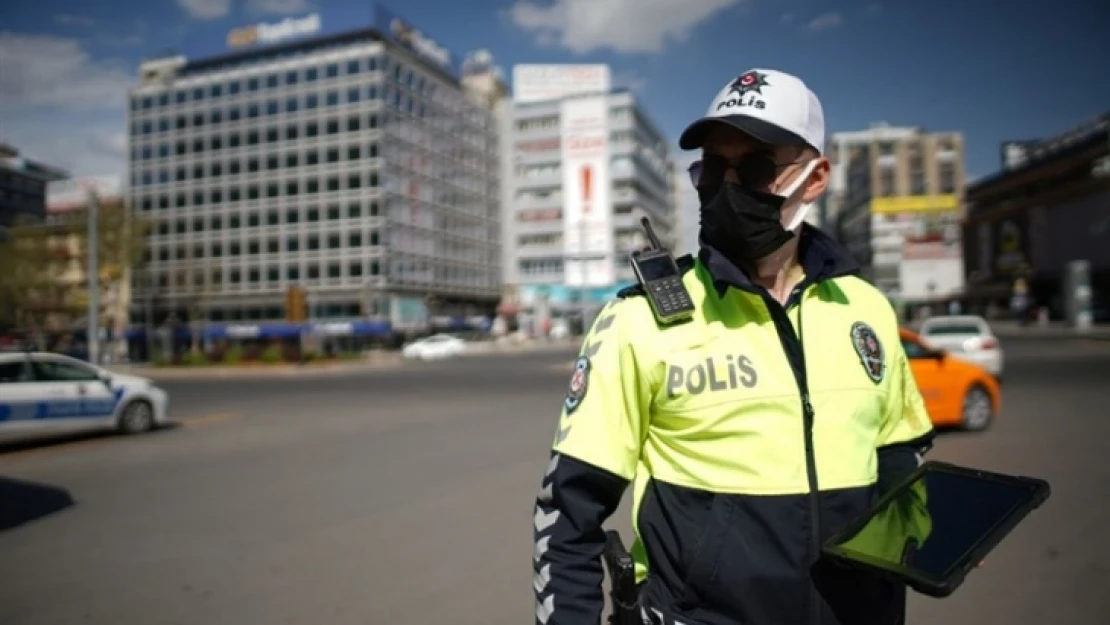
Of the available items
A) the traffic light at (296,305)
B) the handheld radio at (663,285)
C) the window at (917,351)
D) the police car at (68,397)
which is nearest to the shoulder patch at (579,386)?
the handheld radio at (663,285)

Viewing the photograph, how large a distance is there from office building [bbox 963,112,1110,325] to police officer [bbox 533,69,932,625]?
56132mm

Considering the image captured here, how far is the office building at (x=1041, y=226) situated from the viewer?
190 feet

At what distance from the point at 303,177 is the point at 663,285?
71158 mm

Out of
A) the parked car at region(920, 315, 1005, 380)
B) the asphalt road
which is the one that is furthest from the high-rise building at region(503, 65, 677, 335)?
the asphalt road

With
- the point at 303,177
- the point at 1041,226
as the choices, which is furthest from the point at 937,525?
the point at 1041,226

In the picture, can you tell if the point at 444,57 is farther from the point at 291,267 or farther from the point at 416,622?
the point at 416,622

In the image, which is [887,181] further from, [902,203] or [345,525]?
[345,525]

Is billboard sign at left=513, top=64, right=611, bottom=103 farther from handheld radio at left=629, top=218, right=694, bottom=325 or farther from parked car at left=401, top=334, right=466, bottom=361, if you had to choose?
handheld radio at left=629, top=218, right=694, bottom=325

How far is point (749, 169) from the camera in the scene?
171 centimetres

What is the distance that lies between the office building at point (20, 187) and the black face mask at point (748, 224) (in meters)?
6.78

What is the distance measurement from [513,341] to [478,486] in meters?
51.8

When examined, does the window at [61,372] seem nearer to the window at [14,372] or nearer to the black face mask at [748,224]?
the window at [14,372]

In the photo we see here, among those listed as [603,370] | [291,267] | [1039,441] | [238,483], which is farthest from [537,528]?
[291,267]

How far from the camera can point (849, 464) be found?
5.03ft
